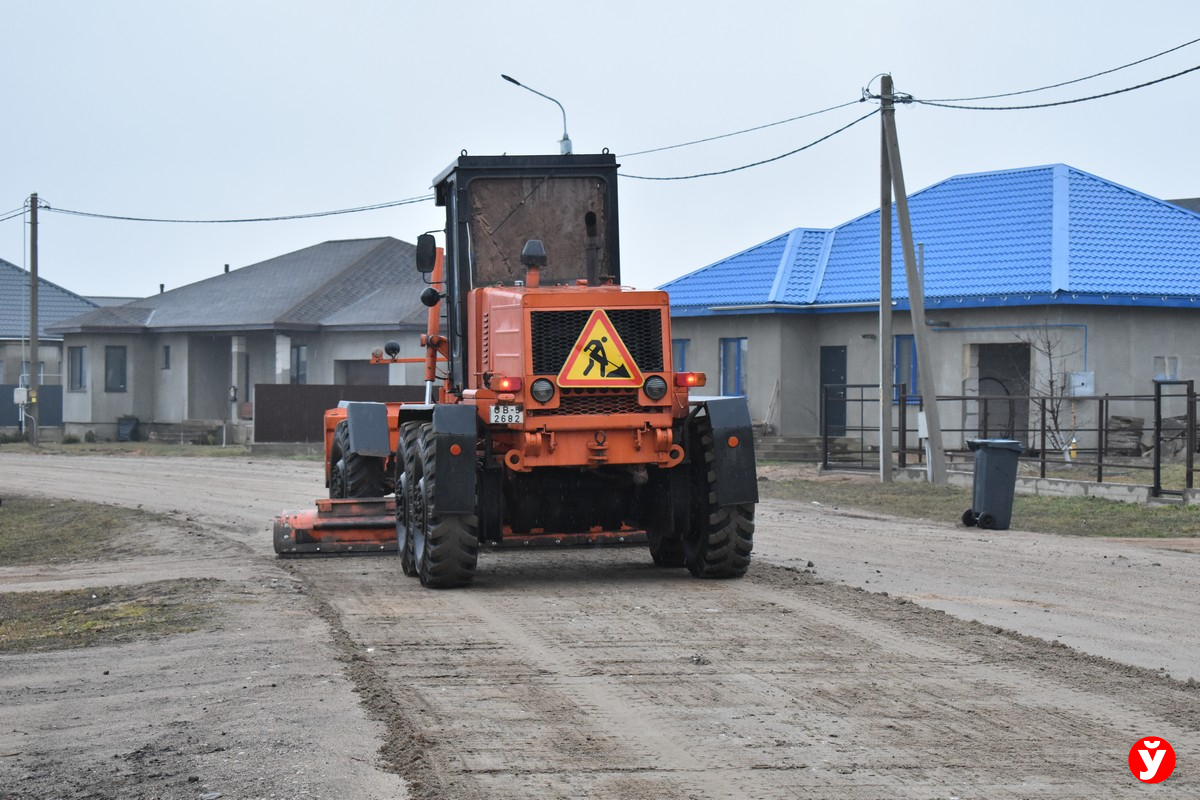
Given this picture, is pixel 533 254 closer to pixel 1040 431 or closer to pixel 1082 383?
pixel 1040 431

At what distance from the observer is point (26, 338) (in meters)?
59.3

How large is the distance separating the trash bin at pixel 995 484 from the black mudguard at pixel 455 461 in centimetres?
912

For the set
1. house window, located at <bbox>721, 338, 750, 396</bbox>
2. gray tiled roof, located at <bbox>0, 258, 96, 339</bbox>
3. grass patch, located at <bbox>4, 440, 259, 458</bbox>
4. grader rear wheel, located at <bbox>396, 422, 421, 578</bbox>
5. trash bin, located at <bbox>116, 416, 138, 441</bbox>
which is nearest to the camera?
grader rear wheel, located at <bbox>396, 422, 421, 578</bbox>

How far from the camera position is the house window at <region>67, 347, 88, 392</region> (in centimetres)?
5338

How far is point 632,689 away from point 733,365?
30163 millimetres

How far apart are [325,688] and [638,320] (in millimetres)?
5136

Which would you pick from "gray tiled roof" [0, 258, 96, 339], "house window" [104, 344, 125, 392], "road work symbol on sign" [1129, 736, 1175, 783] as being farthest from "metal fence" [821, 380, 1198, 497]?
"gray tiled roof" [0, 258, 96, 339]

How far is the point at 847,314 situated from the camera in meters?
36.2

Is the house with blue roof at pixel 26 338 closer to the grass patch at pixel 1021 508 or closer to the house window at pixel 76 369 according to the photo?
the house window at pixel 76 369

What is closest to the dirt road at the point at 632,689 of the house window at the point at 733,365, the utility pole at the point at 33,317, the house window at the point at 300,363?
the house window at the point at 733,365

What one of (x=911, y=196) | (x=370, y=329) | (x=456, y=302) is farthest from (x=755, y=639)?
(x=370, y=329)

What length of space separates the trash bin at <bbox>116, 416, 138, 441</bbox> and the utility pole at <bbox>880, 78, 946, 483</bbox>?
34.2m

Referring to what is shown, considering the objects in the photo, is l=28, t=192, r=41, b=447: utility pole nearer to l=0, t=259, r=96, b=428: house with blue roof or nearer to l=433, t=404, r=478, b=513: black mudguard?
l=0, t=259, r=96, b=428: house with blue roof

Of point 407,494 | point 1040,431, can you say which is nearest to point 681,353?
point 1040,431
